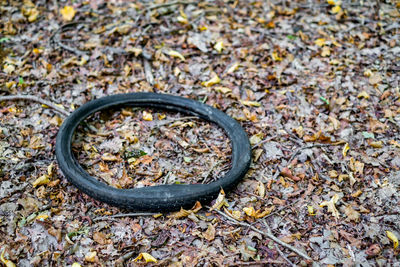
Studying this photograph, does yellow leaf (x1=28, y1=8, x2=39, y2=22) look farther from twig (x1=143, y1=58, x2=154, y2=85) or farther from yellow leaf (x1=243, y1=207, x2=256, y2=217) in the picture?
yellow leaf (x1=243, y1=207, x2=256, y2=217)

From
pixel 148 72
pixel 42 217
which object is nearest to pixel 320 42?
pixel 148 72

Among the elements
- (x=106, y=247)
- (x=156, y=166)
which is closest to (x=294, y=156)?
(x=156, y=166)

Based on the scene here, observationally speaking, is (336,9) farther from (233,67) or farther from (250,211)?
(250,211)

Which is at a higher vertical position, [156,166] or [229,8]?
[229,8]

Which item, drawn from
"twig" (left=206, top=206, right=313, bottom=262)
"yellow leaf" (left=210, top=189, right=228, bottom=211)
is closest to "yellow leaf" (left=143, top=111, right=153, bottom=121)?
"yellow leaf" (left=210, top=189, right=228, bottom=211)

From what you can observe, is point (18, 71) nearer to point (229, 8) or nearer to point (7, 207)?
point (7, 207)

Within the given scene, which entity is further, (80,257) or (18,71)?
(18,71)
